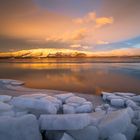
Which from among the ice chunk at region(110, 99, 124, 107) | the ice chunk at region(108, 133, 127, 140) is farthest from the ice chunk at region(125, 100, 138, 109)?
the ice chunk at region(108, 133, 127, 140)

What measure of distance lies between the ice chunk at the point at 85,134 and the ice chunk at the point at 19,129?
0.83 feet

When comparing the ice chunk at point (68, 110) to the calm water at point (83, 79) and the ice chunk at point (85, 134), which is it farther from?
the calm water at point (83, 79)

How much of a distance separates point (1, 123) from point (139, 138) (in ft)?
3.62

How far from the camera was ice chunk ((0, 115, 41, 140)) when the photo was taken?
1.23m

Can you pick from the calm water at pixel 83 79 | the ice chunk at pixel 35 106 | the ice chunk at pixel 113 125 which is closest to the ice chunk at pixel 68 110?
the ice chunk at pixel 35 106

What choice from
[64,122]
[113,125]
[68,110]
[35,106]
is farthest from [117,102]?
[64,122]

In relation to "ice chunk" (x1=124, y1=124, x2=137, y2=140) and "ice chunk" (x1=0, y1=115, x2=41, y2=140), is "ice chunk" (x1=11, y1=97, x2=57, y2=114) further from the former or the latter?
"ice chunk" (x1=124, y1=124, x2=137, y2=140)

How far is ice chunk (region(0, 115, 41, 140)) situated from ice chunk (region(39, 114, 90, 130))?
0.07 m

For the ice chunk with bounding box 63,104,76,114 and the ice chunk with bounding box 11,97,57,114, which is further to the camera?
the ice chunk with bounding box 63,104,76,114

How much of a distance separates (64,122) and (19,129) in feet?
1.04

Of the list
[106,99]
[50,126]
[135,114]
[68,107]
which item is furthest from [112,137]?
[106,99]

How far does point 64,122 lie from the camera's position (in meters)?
1.32

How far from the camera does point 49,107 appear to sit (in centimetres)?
178

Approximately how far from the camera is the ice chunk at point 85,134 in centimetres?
133
